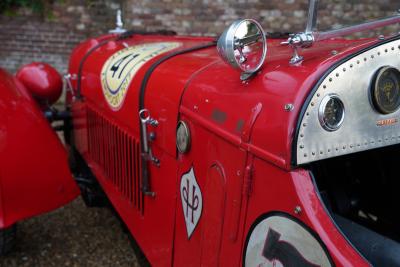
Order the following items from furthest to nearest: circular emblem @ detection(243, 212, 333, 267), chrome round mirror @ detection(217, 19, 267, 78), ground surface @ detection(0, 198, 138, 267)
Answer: ground surface @ detection(0, 198, 138, 267)
chrome round mirror @ detection(217, 19, 267, 78)
circular emblem @ detection(243, 212, 333, 267)

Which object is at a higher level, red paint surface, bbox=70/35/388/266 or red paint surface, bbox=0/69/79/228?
red paint surface, bbox=70/35/388/266

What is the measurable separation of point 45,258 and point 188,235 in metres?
1.53

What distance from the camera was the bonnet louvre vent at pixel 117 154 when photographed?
2320 mm

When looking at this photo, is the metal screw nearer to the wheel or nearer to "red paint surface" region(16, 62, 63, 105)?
the wheel

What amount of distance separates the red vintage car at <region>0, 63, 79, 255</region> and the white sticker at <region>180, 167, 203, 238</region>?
3.50ft

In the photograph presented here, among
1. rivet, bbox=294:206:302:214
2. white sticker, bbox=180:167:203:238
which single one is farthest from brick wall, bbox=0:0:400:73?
rivet, bbox=294:206:302:214

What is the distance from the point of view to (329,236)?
3.51 ft

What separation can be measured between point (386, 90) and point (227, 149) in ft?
1.59

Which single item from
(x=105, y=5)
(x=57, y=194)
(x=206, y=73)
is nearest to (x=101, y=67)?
(x=57, y=194)

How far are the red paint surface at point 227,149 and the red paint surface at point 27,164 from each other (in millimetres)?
480

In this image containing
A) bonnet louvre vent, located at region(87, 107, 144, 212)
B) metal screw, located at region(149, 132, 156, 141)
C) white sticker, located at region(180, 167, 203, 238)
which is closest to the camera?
white sticker, located at region(180, 167, 203, 238)

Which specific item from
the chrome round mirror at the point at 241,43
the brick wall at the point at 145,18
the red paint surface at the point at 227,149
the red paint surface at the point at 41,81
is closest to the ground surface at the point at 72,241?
the red paint surface at the point at 227,149

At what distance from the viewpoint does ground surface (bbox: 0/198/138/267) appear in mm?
2832

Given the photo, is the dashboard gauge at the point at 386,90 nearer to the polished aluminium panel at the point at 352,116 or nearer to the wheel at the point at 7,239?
the polished aluminium panel at the point at 352,116
